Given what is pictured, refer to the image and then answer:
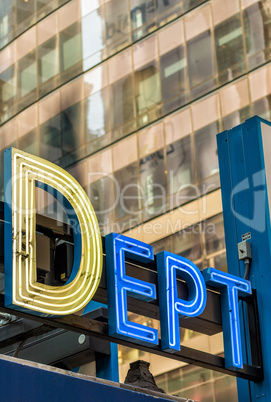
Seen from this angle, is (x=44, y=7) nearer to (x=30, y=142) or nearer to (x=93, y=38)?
(x=93, y=38)

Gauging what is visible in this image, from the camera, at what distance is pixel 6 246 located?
32.2ft

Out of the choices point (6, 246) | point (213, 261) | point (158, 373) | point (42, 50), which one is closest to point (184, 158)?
point (213, 261)

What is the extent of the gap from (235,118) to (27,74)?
48.2 feet

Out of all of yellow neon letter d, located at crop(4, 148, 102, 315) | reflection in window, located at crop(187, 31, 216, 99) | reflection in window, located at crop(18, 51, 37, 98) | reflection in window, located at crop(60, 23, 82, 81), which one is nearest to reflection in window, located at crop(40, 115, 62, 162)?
reflection in window, located at crop(60, 23, 82, 81)

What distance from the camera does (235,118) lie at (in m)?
37.5

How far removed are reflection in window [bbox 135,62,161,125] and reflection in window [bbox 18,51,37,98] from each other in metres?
7.58

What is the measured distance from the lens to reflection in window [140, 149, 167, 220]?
39.5 m

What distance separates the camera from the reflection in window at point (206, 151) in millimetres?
37969

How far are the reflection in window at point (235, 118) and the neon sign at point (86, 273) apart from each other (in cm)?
2558

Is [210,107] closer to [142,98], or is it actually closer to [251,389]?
[142,98]

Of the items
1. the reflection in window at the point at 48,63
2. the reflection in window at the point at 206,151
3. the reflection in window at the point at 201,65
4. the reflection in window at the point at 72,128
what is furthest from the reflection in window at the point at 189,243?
the reflection in window at the point at 48,63

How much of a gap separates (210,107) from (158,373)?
437 inches

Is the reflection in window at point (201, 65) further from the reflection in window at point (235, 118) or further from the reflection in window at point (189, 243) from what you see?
the reflection in window at point (189, 243)

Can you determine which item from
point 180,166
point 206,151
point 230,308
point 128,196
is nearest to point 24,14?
point 128,196
